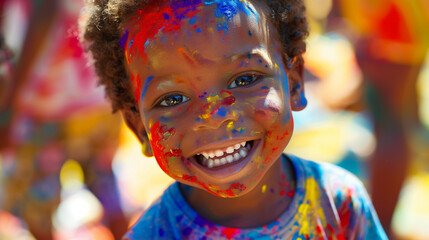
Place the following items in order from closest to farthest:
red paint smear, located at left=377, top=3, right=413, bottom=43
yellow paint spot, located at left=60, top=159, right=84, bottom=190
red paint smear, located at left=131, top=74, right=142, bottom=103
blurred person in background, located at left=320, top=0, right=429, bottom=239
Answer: red paint smear, located at left=131, top=74, right=142, bottom=103, blurred person in background, located at left=320, top=0, right=429, bottom=239, red paint smear, located at left=377, top=3, right=413, bottom=43, yellow paint spot, located at left=60, top=159, right=84, bottom=190

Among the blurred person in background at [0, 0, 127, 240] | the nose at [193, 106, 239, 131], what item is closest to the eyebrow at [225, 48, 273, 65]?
the nose at [193, 106, 239, 131]

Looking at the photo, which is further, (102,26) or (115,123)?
(115,123)

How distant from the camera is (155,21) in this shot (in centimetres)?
131

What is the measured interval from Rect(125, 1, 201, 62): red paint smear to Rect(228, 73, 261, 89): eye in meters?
0.21

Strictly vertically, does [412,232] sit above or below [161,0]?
below

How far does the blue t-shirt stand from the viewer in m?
1.46

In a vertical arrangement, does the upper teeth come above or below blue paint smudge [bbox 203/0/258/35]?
below

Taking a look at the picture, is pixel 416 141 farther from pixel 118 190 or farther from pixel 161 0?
pixel 161 0

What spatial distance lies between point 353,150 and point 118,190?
1618mm

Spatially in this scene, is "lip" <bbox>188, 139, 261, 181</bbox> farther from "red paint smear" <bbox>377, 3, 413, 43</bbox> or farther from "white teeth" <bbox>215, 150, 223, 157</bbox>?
"red paint smear" <bbox>377, 3, 413, 43</bbox>

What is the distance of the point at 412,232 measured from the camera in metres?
2.73

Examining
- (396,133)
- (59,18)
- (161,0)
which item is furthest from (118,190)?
(161,0)

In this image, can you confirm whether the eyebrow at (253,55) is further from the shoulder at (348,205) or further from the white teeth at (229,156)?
A: the shoulder at (348,205)

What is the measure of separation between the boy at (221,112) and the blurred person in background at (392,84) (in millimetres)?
1374
